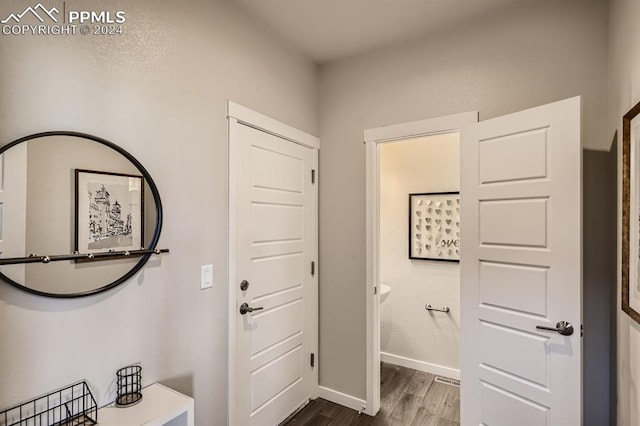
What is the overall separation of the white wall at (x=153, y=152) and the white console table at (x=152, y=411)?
10cm

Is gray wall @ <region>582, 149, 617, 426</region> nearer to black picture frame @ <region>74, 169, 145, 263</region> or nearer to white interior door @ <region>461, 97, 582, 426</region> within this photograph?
white interior door @ <region>461, 97, 582, 426</region>

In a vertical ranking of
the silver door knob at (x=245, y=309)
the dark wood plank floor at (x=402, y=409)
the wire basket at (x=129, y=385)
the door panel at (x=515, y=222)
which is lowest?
the dark wood plank floor at (x=402, y=409)

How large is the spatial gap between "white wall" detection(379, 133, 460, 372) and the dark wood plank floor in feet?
1.08

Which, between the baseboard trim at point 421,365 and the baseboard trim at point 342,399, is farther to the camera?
the baseboard trim at point 421,365

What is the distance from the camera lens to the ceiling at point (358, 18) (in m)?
1.92

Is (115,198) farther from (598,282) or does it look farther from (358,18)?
(598,282)

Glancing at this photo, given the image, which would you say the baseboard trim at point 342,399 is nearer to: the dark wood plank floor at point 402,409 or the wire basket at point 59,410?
the dark wood plank floor at point 402,409

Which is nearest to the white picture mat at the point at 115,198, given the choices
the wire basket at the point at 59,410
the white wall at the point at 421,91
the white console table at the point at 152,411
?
the wire basket at the point at 59,410

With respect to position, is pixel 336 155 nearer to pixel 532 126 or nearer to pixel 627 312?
pixel 532 126

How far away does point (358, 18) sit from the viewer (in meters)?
2.05

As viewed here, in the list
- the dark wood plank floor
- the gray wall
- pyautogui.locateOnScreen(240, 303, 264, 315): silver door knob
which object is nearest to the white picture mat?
pyautogui.locateOnScreen(240, 303, 264, 315): silver door knob

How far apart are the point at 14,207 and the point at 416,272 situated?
3.01 meters

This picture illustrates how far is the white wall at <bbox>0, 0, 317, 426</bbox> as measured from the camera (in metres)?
1.09

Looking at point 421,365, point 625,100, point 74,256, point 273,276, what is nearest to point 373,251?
point 273,276
